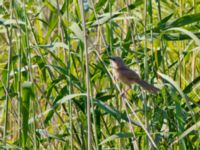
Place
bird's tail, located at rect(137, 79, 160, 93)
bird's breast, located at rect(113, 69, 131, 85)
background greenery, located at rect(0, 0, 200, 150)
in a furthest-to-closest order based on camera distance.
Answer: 1. bird's breast, located at rect(113, 69, 131, 85)
2. background greenery, located at rect(0, 0, 200, 150)
3. bird's tail, located at rect(137, 79, 160, 93)

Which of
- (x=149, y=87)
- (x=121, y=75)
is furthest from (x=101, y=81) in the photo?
(x=149, y=87)

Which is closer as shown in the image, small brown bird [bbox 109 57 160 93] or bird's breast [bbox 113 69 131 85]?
small brown bird [bbox 109 57 160 93]

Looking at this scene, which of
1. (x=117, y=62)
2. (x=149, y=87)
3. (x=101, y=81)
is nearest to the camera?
(x=149, y=87)

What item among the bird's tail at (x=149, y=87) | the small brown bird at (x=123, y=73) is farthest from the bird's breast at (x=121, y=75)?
the bird's tail at (x=149, y=87)

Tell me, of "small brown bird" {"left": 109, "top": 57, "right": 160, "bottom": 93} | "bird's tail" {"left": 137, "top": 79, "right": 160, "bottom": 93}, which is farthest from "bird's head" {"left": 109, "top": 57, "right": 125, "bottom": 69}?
"bird's tail" {"left": 137, "top": 79, "right": 160, "bottom": 93}

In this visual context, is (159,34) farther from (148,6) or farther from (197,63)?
(197,63)

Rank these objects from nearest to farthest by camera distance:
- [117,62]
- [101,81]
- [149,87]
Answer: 1. [149,87]
2. [117,62]
3. [101,81]

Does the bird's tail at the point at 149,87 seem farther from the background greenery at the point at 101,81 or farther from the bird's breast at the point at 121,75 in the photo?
the bird's breast at the point at 121,75

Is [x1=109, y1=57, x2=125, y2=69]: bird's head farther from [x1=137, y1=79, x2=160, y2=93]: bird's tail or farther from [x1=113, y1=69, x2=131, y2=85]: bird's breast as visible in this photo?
[x1=137, y1=79, x2=160, y2=93]: bird's tail

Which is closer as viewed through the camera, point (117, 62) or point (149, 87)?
point (149, 87)

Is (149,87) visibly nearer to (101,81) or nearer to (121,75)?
(121,75)

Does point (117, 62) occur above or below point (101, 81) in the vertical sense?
above

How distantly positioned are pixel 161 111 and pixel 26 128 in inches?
23.6

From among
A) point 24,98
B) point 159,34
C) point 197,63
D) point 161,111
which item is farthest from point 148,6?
point 197,63
